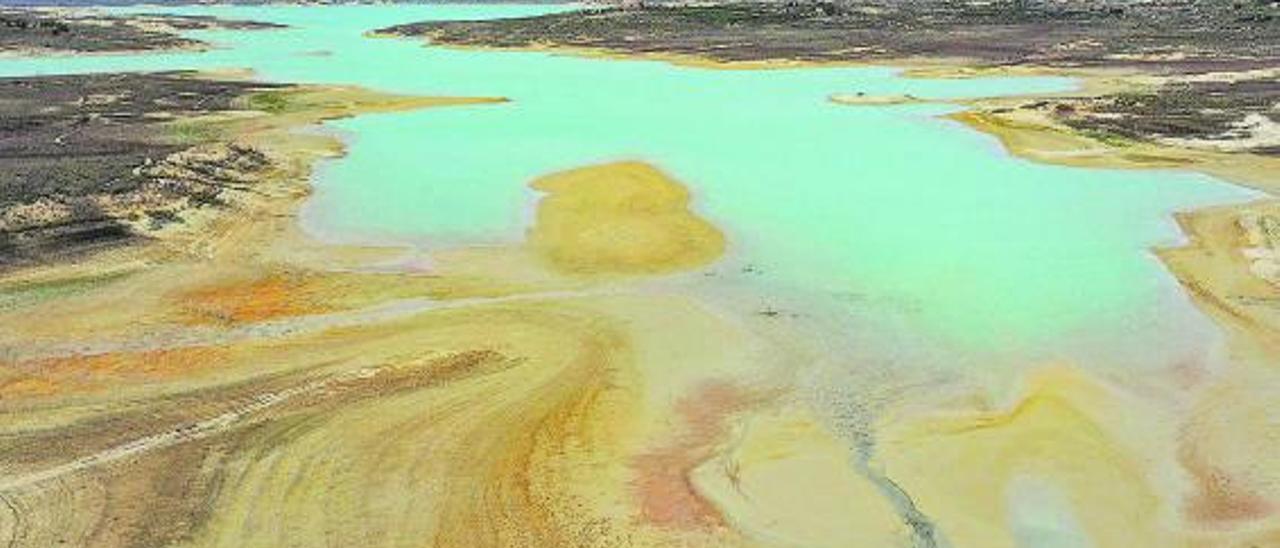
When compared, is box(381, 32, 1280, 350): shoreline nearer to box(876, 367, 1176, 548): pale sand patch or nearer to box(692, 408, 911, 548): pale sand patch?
box(876, 367, 1176, 548): pale sand patch

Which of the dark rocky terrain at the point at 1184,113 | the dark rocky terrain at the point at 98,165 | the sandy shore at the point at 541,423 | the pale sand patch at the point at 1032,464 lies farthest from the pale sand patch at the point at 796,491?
the dark rocky terrain at the point at 1184,113

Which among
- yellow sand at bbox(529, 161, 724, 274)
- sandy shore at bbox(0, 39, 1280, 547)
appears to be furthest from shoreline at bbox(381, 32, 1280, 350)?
yellow sand at bbox(529, 161, 724, 274)

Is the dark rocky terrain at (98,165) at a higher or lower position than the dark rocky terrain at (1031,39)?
higher

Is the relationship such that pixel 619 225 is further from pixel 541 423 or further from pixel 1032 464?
pixel 1032 464

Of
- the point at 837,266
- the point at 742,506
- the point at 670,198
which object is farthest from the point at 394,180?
the point at 742,506

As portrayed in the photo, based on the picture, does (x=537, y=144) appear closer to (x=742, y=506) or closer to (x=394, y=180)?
(x=394, y=180)

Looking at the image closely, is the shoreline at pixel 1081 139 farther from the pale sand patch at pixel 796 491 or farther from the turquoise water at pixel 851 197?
the pale sand patch at pixel 796 491
